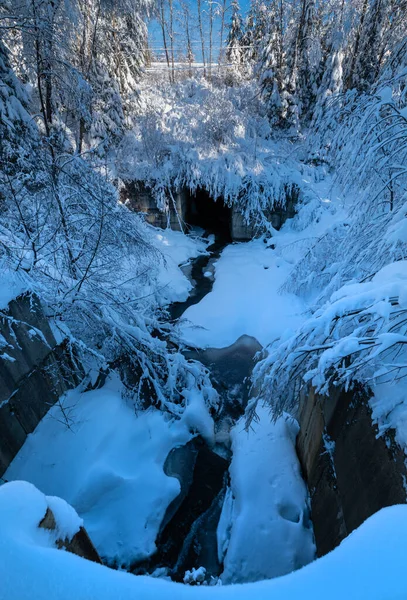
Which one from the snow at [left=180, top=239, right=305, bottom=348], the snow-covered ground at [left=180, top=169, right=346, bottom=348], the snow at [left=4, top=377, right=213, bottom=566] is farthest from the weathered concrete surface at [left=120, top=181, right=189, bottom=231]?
the snow at [left=4, top=377, right=213, bottom=566]

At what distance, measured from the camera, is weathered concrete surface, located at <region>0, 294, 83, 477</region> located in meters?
3.28

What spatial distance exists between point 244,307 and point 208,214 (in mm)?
8186

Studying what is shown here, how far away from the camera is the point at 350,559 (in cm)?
88

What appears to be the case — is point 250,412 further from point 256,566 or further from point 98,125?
point 98,125

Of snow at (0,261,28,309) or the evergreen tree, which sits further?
the evergreen tree

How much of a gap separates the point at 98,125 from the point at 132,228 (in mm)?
7703

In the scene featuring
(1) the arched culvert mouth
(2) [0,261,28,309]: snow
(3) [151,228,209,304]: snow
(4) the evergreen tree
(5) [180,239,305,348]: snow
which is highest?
(4) the evergreen tree

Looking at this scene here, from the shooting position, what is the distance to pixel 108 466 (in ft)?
11.9

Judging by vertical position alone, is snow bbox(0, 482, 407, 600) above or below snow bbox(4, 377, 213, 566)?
above

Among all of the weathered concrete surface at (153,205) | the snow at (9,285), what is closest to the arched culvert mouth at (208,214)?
the weathered concrete surface at (153,205)

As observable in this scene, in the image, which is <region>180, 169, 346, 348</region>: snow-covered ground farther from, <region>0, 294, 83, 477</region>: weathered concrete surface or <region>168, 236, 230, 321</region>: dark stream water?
<region>0, 294, 83, 477</region>: weathered concrete surface

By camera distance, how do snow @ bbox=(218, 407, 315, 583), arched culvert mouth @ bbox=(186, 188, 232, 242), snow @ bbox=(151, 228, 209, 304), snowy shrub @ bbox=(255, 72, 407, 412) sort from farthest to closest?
arched culvert mouth @ bbox=(186, 188, 232, 242) → snow @ bbox=(151, 228, 209, 304) → snow @ bbox=(218, 407, 315, 583) → snowy shrub @ bbox=(255, 72, 407, 412)

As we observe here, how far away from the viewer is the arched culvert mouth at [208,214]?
1332cm

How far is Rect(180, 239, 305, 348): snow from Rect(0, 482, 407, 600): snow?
480cm
